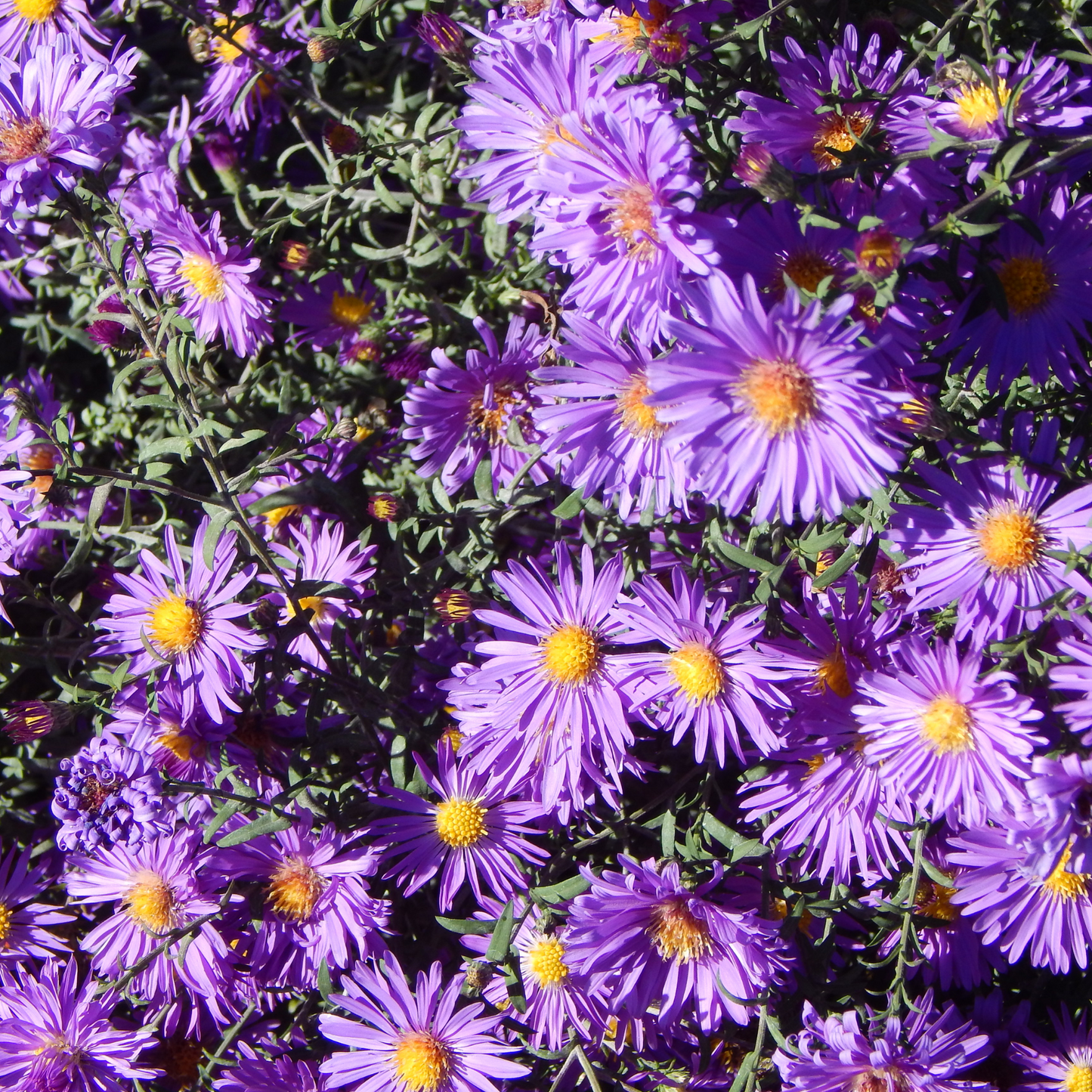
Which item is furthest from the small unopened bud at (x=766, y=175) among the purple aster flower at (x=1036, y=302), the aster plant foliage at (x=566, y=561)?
the purple aster flower at (x=1036, y=302)

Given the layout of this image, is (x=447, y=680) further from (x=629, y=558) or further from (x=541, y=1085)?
(x=541, y=1085)

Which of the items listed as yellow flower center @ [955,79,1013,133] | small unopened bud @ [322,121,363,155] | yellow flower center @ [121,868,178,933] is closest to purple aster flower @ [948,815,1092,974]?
yellow flower center @ [955,79,1013,133]

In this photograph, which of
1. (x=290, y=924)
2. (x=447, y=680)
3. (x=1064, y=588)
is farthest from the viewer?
(x=290, y=924)

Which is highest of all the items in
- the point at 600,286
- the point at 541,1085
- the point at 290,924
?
the point at 600,286

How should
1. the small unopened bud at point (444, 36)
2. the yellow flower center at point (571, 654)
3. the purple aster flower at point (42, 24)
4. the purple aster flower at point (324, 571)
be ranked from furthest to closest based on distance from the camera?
the purple aster flower at point (42, 24) < the purple aster flower at point (324, 571) < the yellow flower center at point (571, 654) < the small unopened bud at point (444, 36)

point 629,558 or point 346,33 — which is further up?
point 346,33

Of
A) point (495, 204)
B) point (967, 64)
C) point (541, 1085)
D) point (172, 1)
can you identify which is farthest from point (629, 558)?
point (172, 1)

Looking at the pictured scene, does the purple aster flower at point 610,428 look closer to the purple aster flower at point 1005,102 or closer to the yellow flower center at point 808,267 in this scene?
the yellow flower center at point 808,267
